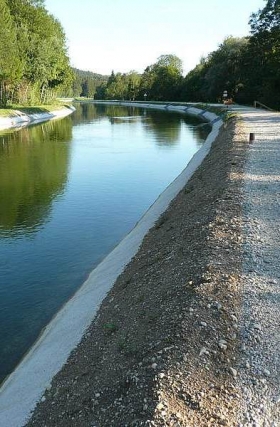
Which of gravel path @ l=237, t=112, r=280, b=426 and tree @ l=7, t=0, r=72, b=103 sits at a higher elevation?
tree @ l=7, t=0, r=72, b=103

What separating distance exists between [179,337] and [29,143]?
37.6 m

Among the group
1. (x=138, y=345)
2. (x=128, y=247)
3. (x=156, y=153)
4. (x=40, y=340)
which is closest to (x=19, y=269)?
(x=128, y=247)

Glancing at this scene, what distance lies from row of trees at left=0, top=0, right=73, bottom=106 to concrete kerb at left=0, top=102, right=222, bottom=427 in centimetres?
5750

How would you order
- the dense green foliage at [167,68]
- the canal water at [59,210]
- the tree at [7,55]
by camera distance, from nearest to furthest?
1. the canal water at [59,210]
2. the tree at [7,55]
3. the dense green foliage at [167,68]

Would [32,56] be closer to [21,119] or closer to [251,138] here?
[21,119]

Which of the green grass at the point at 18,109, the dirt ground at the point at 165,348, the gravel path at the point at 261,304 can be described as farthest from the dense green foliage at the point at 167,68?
the dirt ground at the point at 165,348

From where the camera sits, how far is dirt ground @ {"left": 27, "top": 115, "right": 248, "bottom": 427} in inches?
219

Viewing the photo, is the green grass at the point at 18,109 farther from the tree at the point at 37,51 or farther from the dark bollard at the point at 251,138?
the dark bollard at the point at 251,138

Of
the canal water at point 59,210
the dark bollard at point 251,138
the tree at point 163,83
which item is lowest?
the canal water at point 59,210

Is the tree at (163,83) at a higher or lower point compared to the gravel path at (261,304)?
higher

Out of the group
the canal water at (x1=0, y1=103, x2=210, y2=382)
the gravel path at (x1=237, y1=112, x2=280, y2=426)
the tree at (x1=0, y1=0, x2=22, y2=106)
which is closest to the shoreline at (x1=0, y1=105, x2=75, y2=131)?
the tree at (x1=0, y1=0, x2=22, y2=106)

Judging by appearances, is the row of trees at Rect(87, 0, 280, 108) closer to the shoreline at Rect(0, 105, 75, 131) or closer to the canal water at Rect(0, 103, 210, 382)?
the canal water at Rect(0, 103, 210, 382)

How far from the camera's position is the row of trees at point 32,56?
71363 mm

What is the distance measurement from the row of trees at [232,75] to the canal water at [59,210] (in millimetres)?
29641
